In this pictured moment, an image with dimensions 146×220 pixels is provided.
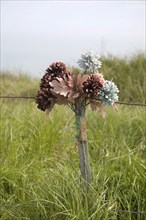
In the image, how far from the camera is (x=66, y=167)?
7.55 ft

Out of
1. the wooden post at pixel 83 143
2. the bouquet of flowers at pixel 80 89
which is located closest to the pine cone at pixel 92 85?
the bouquet of flowers at pixel 80 89

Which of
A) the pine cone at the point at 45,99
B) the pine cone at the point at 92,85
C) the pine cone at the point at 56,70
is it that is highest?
the pine cone at the point at 56,70

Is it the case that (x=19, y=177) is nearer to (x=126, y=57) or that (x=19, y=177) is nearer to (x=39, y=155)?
(x=39, y=155)

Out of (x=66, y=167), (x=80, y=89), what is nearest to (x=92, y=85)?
(x=80, y=89)

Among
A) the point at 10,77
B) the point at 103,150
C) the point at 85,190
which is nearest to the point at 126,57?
the point at 10,77

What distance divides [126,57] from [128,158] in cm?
572

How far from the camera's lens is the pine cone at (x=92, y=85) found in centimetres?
174

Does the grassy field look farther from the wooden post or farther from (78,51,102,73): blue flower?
(78,51,102,73): blue flower

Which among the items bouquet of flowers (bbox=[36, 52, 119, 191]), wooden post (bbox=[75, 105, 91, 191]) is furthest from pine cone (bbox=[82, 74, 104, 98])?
wooden post (bbox=[75, 105, 91, 191])

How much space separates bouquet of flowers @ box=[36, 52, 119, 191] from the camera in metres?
1.75

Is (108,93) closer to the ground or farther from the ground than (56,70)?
closer to the ground

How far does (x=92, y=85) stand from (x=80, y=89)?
0.06m

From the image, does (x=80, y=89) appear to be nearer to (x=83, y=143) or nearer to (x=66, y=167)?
(x=83, y=143)

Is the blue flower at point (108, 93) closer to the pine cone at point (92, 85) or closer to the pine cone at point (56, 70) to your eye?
the pine cone at point (92, 85)
